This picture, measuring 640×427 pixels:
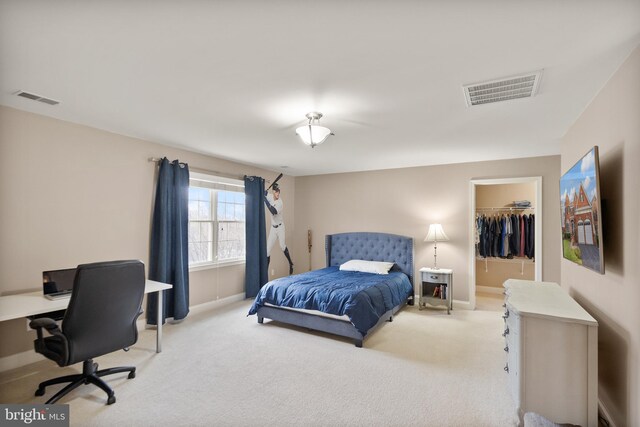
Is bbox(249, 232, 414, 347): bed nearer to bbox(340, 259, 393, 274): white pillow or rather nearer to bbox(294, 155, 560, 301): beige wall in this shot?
bbox(340, 259, 393, 274): white pillow

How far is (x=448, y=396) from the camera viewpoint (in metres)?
2.43

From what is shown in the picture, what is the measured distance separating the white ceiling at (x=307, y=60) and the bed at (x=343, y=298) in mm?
1956

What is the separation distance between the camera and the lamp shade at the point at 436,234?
4914mm

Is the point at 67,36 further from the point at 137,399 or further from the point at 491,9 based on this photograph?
the point at 137,399

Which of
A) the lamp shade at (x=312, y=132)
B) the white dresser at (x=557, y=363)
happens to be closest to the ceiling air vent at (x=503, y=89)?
the lamp shade at (x=312, y=132)

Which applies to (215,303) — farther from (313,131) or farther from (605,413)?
(605,413)

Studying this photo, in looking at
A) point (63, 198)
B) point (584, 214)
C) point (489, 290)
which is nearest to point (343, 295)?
point (584, 214)

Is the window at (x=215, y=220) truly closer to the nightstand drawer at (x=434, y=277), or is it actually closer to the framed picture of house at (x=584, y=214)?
the nightstand drawer at (x=434, y=277)

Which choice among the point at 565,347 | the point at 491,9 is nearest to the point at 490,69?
the point at 491,9

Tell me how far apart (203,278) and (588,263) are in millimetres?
4533

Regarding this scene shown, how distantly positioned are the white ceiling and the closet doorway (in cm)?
210

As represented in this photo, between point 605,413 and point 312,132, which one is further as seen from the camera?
point 312,132

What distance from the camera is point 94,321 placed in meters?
2.26

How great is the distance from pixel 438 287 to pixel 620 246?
3104 millimetres
